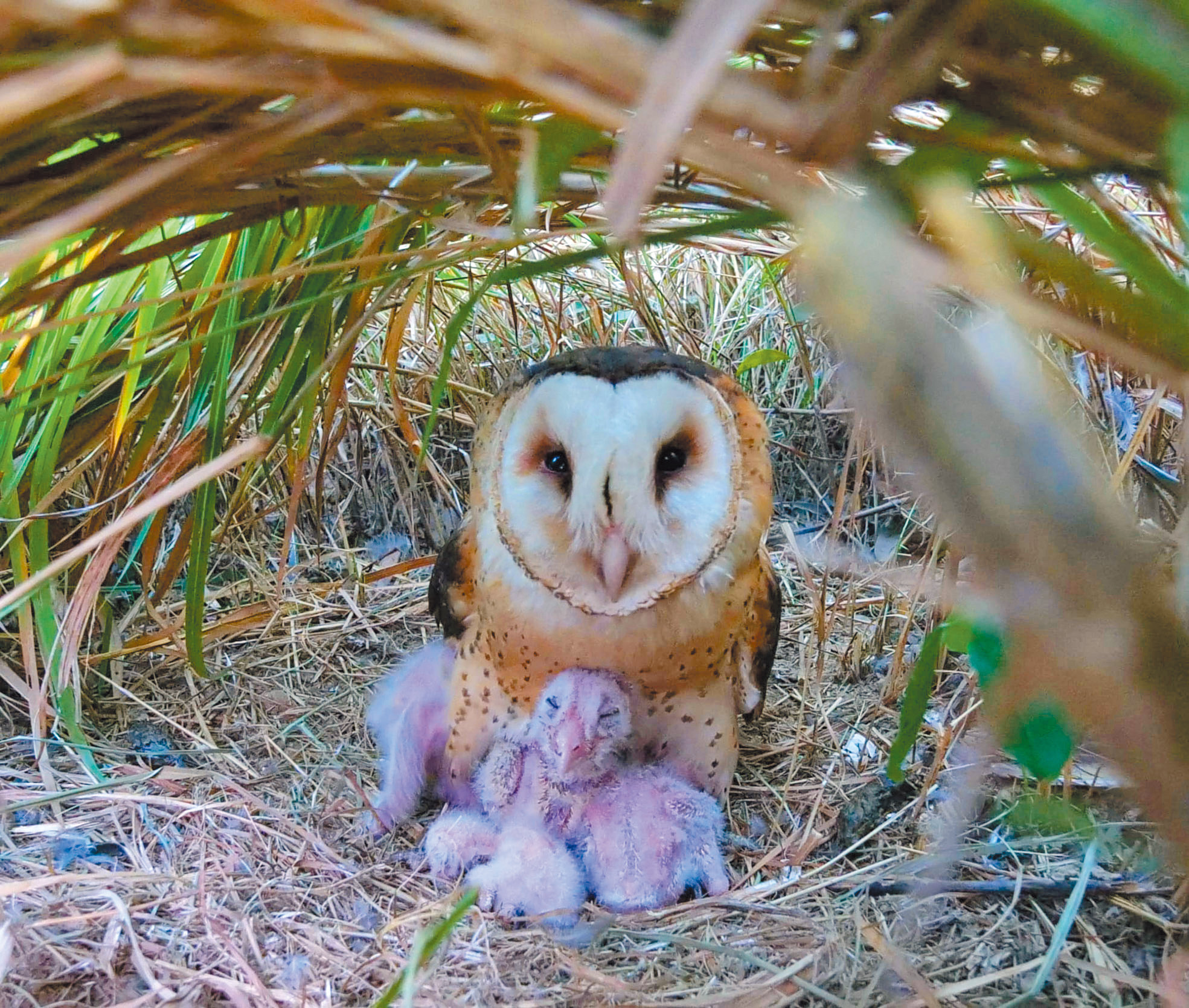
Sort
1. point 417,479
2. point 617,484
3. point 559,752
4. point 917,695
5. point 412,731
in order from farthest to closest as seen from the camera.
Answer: point 417,479 < point 412,731 < point 559,752 < point 617,484 < point 917,695

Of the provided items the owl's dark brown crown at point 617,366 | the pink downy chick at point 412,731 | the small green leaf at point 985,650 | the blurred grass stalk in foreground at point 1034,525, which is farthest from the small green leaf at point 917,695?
the pink downy chick at point 412,731

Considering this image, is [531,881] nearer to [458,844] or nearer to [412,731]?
[458,844]

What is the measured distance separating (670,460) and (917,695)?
1.60 feet

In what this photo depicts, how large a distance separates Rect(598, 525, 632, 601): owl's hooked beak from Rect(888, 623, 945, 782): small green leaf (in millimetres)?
426

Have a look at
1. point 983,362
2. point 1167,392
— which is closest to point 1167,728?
point 983,362

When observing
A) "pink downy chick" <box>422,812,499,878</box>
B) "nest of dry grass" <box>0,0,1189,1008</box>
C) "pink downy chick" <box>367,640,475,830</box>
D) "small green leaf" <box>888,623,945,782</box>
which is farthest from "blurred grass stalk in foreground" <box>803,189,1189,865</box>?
"pink downy chick" <box>367,640,475,830</box>

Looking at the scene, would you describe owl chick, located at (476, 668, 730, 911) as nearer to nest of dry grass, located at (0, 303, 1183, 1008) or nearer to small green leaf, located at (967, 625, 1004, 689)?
nest of dry grass, located at (0, 303, 1183, 1008)

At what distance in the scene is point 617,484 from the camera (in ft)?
3.58

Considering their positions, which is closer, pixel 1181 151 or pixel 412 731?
pixel 1181 151

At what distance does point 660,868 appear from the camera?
3.76 feet

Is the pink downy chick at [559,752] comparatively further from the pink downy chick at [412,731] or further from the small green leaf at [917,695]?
the small green leaf at [917,695]

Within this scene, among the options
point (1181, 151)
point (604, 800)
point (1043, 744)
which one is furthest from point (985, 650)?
point (604, 800)

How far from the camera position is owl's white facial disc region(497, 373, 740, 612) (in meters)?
1.09

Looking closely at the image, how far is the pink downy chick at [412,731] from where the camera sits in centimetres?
130
